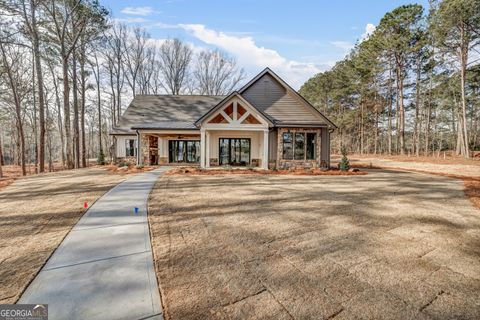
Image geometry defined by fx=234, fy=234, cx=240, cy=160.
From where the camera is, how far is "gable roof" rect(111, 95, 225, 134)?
19.0 meters

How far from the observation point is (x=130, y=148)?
62.8 ft

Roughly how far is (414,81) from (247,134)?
26561mm

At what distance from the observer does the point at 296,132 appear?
15.5m

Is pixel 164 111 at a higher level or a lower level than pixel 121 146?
higher

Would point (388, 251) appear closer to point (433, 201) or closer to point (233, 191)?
point (433, 201)

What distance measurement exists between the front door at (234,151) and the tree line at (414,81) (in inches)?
819

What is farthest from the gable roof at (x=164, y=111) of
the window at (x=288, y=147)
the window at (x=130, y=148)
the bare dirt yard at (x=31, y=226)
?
the bare dirt yard at (x=31, y=226)

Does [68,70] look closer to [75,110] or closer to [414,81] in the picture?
[75,110]

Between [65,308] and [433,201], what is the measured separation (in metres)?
8.82

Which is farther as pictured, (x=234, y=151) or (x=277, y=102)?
(x=234, y=151)

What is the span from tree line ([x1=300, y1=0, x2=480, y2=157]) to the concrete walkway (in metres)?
28.0

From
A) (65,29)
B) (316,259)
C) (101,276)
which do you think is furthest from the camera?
(65,29)

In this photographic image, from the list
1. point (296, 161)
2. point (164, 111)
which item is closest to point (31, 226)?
point (296, 161)

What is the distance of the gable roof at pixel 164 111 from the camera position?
1897 cm
